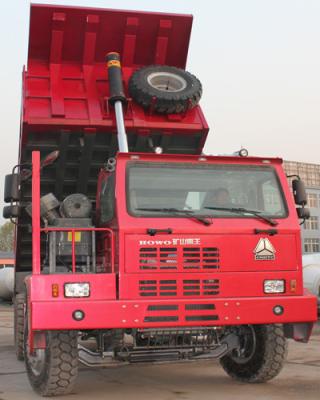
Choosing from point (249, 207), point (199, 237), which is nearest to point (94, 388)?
point (199, 237)

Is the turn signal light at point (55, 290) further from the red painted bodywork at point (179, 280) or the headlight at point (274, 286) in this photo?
the headlight at point (274, 286)

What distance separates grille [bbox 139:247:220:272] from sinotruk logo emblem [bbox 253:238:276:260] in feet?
1.42

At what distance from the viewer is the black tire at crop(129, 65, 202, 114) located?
8.15 m

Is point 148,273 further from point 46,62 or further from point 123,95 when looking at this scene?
point 46,62

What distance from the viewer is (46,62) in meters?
8.70

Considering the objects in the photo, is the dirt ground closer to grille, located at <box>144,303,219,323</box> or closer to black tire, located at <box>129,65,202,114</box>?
grille, located at <box>144,303,219,323</box>

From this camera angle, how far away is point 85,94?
8391 millimetres

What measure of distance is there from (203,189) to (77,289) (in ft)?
5.56

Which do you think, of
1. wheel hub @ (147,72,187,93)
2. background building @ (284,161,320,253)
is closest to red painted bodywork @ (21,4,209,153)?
wheel hub @ (147,72,187,93)

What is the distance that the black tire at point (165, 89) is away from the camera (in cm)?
815

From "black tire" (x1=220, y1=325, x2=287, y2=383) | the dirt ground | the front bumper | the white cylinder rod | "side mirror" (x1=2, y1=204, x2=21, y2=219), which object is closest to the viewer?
the front bumper

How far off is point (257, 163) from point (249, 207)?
1.84ft

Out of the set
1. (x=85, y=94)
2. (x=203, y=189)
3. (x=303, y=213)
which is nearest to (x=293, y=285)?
(x=303, y=213)

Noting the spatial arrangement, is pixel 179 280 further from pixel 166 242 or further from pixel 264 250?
pixel 264 250
